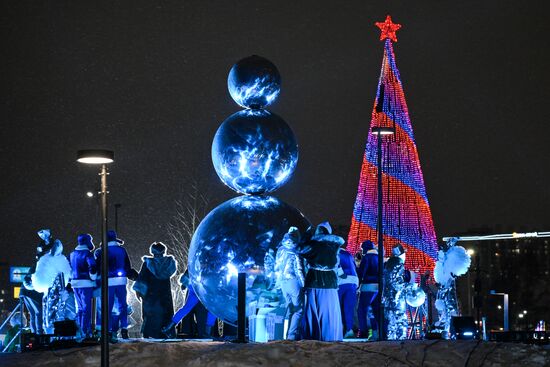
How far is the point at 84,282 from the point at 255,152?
384cm

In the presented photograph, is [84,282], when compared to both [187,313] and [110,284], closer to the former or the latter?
[110,284]

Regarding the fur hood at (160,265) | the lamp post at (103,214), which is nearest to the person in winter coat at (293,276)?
the fur hood at (160,265)

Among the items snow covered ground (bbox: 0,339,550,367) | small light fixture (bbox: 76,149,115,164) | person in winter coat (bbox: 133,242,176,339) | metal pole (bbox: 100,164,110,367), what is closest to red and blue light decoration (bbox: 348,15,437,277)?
person in winter coat (bbox: 133,242,176,339)

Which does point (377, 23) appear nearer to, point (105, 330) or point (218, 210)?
point (218, 210)

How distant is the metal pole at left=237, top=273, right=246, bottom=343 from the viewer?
16938 mm

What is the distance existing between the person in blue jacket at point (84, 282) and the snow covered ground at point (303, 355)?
356 cm

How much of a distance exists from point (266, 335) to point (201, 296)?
1.39 meters

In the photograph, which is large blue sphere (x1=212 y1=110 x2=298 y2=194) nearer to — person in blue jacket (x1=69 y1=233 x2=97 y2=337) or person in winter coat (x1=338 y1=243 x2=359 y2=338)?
person in winter coat (x1=338 y1=243 x2=359 y2=338)

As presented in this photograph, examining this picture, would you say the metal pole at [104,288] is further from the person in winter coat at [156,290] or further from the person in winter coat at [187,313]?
the person in winter coat at [156,290]

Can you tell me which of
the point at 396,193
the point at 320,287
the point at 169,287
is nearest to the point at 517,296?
the point at 396,193

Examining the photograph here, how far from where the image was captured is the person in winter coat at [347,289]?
19969 millimetres

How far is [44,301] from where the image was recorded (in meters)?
20.9

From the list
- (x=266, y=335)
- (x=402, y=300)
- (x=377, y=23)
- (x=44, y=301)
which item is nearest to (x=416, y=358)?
(x=266, y=335)

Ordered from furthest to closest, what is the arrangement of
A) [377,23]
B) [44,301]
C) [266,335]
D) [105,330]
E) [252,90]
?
[377,23] → [44,301] → [252,90] → [266,335] → [105,330]
